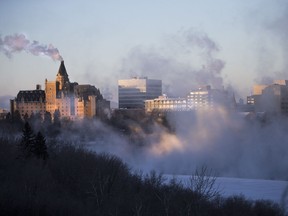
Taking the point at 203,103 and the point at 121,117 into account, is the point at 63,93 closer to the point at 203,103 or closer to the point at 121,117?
the point at 121,117

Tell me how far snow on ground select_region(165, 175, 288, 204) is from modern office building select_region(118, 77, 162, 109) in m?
36.0

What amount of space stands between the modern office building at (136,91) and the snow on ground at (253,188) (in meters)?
36.0

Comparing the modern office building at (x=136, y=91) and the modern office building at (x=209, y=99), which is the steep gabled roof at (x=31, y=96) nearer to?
the modern office building at (x=136, y=91)

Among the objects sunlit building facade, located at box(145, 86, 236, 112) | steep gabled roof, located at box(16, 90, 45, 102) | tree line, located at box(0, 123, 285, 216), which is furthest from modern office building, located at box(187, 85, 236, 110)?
steep gabled roof, located at box(16, 90, 45, 102)

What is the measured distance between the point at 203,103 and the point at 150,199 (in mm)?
19576

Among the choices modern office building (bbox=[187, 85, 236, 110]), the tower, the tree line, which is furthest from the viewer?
the tower

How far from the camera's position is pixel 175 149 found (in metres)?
25.7

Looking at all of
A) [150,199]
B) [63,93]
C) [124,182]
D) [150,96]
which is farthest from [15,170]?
[150,96]

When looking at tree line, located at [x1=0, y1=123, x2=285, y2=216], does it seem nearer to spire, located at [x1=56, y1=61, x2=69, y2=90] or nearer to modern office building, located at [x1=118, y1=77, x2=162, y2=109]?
spire, located at [x1=56, y1=61, x2=69, y2=90]

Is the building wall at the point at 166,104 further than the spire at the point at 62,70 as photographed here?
No

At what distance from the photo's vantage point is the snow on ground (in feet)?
51.6

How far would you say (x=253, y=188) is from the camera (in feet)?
57.2

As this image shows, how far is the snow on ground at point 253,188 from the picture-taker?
620 inches

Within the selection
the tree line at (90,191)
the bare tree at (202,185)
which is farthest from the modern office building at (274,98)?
the bare tree at (202,185)
